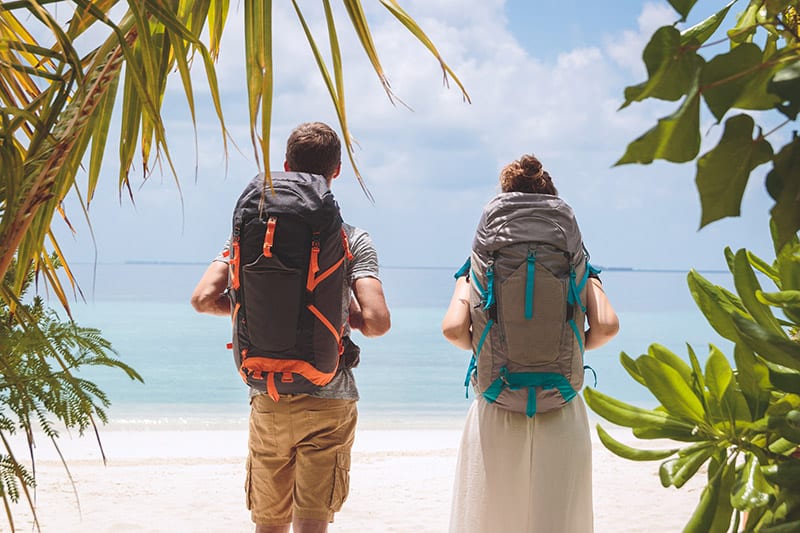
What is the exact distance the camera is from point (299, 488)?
346 centimetres

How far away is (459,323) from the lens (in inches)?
144

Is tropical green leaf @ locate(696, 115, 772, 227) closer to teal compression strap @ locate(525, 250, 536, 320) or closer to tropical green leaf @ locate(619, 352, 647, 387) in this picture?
tropical green leaf @ locate(619, 352, 647, 387)

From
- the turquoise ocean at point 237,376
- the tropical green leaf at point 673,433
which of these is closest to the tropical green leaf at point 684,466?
the tropical green leaf at point 673,433

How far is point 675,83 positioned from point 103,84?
1.41 metres

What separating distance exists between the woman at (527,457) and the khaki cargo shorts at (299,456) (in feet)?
1.88

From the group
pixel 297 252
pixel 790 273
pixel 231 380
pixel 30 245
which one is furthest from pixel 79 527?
pixel 231 380

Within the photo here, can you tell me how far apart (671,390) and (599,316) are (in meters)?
2.30

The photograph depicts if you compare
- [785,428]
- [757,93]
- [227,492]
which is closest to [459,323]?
[785,428]

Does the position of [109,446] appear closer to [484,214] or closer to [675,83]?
[484,214]

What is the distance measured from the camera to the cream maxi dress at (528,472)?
11.9 feet

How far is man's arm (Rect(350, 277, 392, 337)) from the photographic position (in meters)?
3.38

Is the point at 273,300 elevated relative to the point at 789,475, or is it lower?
elevated

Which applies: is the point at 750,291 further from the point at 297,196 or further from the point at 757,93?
the point at 297,196

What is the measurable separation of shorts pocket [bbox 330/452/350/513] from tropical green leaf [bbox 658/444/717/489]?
2.31 meters
